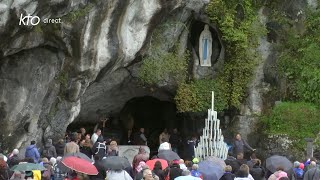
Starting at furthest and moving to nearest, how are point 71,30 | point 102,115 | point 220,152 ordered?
point 102,115 < point 220,152 < point 71,30

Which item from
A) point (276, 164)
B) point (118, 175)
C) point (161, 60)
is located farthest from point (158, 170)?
point (161, 60)

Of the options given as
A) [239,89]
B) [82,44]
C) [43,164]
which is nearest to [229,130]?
[239,89]

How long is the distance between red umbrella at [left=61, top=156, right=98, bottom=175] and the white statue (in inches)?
480

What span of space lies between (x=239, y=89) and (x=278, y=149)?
263 cm

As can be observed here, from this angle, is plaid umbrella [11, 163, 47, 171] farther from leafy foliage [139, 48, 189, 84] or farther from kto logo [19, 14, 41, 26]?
leafy foliage [139, 48, 189, 84]

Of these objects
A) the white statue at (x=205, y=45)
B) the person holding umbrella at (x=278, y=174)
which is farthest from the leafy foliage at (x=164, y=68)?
the person holding umbrella at (x=278, y=174)

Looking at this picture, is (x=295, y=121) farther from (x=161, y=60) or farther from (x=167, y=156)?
(x=167, y=156)

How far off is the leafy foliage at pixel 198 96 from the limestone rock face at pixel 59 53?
2.68 metres

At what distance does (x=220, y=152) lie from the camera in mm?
25703

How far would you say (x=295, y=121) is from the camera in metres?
27.0

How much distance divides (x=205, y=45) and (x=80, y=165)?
12656 mm

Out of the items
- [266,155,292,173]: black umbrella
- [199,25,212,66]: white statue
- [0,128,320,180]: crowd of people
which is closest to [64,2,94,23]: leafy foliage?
[0,128,320,180]: crowd of people

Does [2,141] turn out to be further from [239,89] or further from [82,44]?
[239,89]

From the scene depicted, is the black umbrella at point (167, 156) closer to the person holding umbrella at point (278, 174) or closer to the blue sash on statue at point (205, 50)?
the person holding umbrella at point (278, 174)
